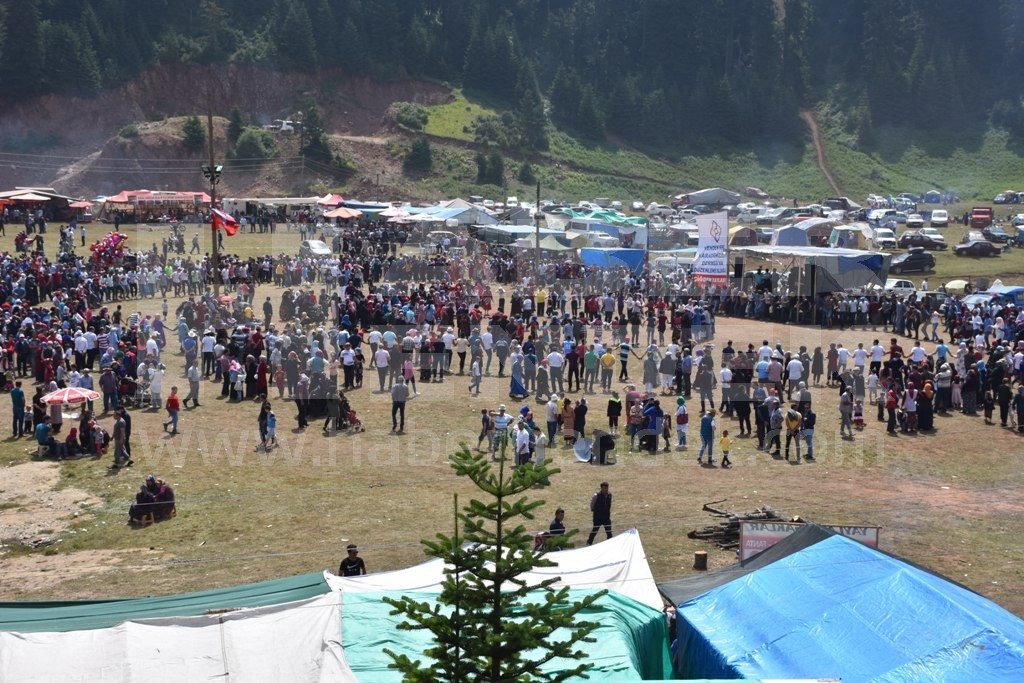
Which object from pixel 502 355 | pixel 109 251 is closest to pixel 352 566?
pixel 502 355

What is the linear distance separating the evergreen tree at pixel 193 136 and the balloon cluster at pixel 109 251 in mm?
38503

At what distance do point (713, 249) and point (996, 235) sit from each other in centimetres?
3670

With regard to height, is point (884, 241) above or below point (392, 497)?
above

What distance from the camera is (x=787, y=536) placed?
1237 cm

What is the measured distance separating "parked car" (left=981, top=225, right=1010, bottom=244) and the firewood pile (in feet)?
154

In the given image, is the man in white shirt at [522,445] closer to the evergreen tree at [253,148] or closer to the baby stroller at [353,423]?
the baby stroller at [353,423]

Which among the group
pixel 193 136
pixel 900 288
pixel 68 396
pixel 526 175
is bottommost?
pixel 68 396

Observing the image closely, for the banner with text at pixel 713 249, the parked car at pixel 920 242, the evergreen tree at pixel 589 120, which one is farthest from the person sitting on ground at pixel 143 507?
the evergreen tree at pixel 589 120

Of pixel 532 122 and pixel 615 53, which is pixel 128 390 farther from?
pixel 615 53

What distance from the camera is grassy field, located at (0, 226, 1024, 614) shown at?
14.8 metres

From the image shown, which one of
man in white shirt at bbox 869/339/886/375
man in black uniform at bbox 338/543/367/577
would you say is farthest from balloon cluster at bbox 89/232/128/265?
man in black uniform at bbox 338/543/367/577

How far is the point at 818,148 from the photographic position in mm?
99500

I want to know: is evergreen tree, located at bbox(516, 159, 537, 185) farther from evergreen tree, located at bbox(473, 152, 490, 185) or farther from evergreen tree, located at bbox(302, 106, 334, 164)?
evergreen tree, located at bbox(302, 106, 334, 164)

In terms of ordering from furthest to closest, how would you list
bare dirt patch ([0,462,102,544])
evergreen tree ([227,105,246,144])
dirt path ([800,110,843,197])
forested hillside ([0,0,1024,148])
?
1. dirt path ([800,110,843,197])
2. forested hillside ([0,0,1024,148])
3. evergreen tree ([227,105,246,144])
4. bare dirt patch ([0,462,102,544])
